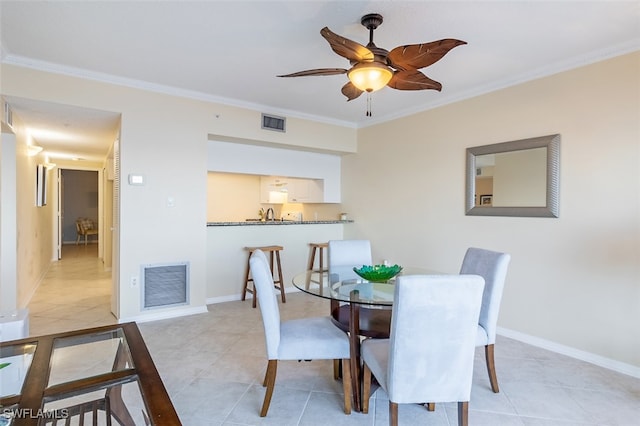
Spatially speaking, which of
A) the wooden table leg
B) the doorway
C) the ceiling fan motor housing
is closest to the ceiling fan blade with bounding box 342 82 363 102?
the ceiling fan motor housing

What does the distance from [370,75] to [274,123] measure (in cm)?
246

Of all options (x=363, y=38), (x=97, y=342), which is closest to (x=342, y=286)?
(x=97, y=342)

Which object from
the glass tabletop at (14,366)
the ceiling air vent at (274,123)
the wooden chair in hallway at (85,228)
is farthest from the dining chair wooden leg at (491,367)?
the wooden chair in hallway at (85,228)

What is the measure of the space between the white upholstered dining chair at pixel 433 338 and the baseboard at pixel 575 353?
186cm

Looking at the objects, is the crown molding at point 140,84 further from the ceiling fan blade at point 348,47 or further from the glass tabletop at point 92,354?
the glass tabletop at point 92,354

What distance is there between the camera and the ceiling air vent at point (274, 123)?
4406mm

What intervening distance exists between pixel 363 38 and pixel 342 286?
1.87 metres

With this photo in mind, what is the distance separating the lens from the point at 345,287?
2.40 m

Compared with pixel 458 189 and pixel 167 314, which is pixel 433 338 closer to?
pixel 458 189

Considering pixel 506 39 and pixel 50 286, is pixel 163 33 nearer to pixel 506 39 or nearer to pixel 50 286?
pixel 506 39

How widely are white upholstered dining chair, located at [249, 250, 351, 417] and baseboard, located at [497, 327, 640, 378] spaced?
211 cm

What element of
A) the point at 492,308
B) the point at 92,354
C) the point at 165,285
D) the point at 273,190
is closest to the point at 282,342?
the point at 92,354

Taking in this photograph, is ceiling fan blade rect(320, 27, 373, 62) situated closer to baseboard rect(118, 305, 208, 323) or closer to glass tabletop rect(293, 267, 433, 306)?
glass tabletop rect(293, 267, 433, 306)

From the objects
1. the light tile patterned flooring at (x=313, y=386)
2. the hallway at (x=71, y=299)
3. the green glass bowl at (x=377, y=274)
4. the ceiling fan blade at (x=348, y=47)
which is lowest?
the hallway at (x=71, y=299)
